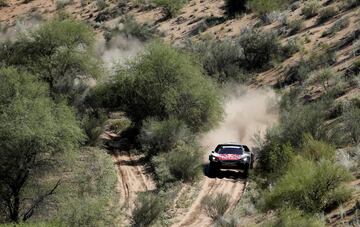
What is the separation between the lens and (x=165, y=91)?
33781 mm

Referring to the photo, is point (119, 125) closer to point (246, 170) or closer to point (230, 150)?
point (230, 150)

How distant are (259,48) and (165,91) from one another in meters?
13.2

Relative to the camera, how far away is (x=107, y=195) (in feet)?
80.5

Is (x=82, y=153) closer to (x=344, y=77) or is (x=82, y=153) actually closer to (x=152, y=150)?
(x=152, y=150)

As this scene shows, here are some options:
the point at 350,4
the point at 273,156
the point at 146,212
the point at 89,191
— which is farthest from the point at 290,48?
the point at 146,212

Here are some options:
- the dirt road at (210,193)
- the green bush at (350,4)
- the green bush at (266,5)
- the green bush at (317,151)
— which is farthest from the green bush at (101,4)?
the green bush at (317,151)

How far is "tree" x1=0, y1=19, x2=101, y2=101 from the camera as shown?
37812mm

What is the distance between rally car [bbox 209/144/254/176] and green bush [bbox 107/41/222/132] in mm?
6920

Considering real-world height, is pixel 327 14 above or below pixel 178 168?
below

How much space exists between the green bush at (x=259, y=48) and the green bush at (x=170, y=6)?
1627 centimetres

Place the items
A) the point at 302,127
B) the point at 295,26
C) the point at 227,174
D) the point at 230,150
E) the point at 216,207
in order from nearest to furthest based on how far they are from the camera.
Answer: the point at 216,207
the point at 302,127
the point at 227,174
the point at 230,150
the point at 295,26

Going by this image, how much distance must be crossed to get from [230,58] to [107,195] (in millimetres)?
23219

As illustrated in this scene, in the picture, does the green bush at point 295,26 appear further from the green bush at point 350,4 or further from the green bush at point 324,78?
the green bush at point 324,78

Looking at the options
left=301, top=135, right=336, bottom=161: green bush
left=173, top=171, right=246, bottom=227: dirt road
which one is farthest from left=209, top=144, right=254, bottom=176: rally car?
left=301, top=135, right=336, bottom=161: green bush
